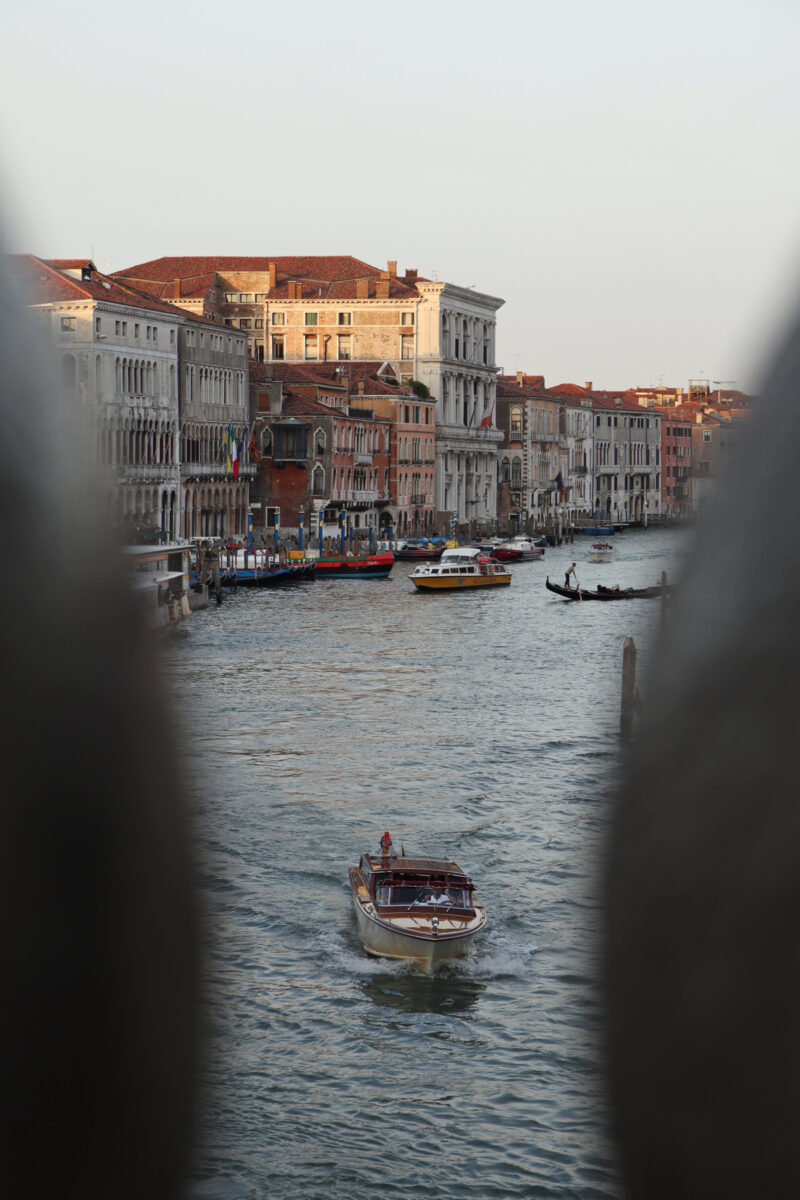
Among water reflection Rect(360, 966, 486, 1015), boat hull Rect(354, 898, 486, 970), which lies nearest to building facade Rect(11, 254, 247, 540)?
boat hull Rect(354, 898, 486, 970)

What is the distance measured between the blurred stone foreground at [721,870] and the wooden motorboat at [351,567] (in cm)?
4747

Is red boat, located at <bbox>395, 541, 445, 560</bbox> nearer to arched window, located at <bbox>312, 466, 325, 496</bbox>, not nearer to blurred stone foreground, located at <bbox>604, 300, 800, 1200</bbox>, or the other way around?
arched window, located at <bbox>312, 466, 325, 496</bbox>

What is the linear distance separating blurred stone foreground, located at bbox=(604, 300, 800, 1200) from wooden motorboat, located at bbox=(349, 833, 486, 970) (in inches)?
467

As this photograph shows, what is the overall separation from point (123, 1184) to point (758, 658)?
324 millimetres

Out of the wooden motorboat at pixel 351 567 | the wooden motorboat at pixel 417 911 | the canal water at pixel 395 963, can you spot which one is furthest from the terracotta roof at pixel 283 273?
the wooden motorboat at pixel 417 911

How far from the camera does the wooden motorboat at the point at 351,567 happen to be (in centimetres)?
4816

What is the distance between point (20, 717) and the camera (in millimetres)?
551

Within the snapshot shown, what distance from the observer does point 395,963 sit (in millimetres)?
12320

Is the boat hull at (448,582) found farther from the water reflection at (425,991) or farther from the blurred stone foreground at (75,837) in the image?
the blurred stone foreground at (75,837)

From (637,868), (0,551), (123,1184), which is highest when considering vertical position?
(0,551)

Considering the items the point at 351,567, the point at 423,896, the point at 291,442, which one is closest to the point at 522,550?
the point at 291,442

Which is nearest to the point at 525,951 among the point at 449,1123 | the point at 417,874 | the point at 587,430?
the point at 417,874

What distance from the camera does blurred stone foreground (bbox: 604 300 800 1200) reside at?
48 cm

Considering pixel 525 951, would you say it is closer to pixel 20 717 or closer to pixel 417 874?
pixel 417 874
